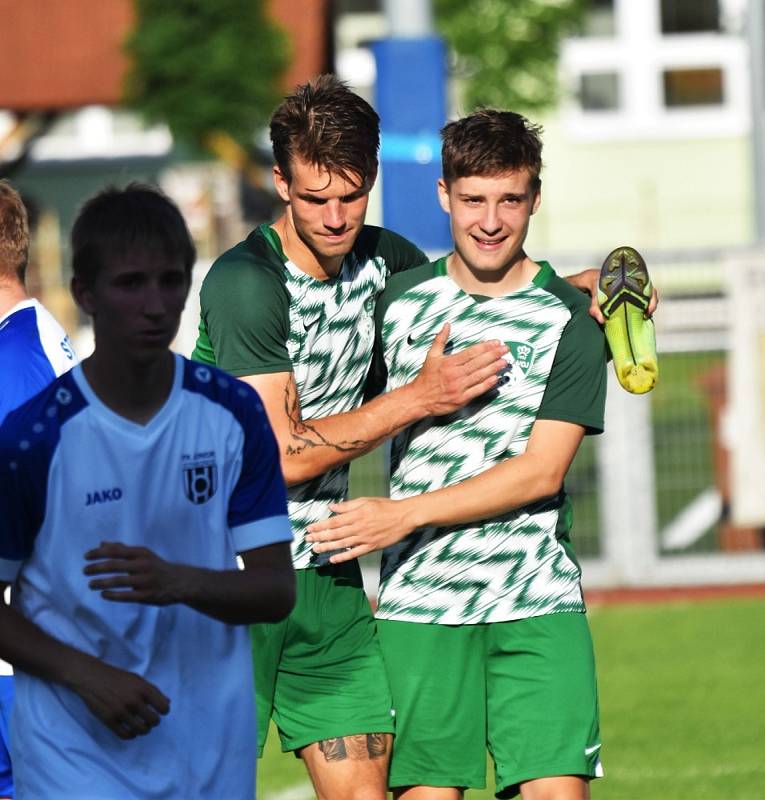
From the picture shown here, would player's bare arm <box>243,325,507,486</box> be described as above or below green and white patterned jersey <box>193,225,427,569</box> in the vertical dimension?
below

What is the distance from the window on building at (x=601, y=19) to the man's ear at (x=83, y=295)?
2929 cm

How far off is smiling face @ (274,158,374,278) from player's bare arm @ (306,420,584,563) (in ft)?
2.22

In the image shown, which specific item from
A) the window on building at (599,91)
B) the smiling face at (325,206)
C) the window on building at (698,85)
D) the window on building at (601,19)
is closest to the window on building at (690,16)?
the window on building at (698,85)

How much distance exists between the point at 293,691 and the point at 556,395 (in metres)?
1.11

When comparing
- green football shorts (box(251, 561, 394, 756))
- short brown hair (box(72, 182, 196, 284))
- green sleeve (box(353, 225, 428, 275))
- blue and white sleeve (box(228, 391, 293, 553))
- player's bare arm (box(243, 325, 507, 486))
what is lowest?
green football shorts (box(251, 561, 394, 756))

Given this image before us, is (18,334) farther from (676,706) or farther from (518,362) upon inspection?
(676,706)

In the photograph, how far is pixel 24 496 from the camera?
334 centimetres

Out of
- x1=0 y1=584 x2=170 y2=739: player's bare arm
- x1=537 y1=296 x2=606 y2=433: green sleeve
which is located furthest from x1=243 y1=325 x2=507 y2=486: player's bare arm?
x1=0 y1=584 x2=170 y2=739: player's bare arm

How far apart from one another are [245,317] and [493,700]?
4.16ft

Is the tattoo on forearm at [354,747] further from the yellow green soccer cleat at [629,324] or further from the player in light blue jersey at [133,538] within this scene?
the player in light blue jersey at [133,538]

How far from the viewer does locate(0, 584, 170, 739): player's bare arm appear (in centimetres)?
328

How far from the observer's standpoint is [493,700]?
194 inches

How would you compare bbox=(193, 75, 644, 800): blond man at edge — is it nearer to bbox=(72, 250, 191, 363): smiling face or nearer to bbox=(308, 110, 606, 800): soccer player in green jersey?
bbox=(308, 110, 606, 800): soccer player in green jersey

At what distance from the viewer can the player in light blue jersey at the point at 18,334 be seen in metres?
4.43
